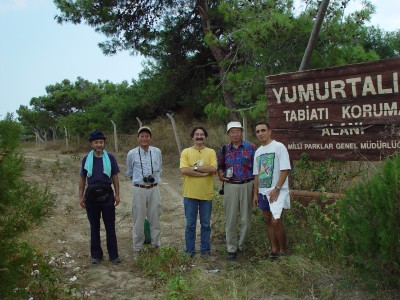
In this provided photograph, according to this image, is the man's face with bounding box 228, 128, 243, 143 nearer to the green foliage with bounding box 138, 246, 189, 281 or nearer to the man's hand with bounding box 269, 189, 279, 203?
the man's hand with bounding box 269, 189, 279, 203

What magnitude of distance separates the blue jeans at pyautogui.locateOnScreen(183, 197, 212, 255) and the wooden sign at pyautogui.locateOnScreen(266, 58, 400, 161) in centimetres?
122

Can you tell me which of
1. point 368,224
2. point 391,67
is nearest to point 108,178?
point 368,224

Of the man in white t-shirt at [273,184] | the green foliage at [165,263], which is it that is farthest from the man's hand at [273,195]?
the green foliage at [165,263]

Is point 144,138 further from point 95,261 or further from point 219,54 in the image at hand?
point 219,54

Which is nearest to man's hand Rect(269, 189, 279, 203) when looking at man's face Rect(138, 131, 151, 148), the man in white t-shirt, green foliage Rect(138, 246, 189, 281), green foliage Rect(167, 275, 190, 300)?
the man in white t-shirt

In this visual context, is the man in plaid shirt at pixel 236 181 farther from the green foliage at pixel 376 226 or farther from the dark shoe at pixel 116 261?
the green foliage at pixel 376 226

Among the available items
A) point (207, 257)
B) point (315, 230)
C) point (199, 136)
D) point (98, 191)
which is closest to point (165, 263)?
point (207, 257)

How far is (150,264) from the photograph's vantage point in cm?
468

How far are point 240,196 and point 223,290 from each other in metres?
1.31

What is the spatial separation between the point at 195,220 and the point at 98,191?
119cm

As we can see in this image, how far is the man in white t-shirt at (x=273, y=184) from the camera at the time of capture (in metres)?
4.37

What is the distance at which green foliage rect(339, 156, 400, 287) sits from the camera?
2.96 meters

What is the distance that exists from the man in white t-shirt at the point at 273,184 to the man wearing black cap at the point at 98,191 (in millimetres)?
1719

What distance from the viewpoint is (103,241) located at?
236 inches
